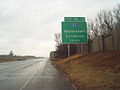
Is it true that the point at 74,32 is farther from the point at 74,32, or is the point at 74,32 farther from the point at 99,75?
the point at 99,75

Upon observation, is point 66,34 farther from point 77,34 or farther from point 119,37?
point 119,37

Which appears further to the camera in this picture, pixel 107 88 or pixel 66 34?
pixel 66 34

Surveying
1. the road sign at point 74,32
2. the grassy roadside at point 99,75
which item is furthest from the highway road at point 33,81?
the road sign at point 74,32

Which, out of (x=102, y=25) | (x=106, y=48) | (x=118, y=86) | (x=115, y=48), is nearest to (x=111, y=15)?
(x=102, y=25)

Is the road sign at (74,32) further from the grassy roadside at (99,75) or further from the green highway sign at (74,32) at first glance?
the grassy roadside at (99,75)

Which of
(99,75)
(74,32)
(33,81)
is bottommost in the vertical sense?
(33,81)

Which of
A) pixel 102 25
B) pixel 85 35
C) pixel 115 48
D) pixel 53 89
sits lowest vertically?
pixel 53 89

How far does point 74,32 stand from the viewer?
28.6m

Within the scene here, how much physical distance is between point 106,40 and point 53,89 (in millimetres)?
18566

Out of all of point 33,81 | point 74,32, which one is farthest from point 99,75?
point 74,32

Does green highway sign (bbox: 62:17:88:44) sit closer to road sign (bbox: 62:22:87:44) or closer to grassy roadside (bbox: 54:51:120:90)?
road sign (bbox: 62:22:87:44)

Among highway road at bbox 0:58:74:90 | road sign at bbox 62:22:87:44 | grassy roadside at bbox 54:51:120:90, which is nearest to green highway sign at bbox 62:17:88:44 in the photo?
road sign at bbox 62:22:87:44

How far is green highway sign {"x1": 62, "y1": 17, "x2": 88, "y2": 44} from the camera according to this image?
93.2 feet

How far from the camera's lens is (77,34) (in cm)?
2866
